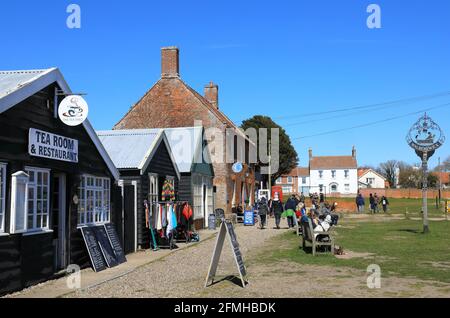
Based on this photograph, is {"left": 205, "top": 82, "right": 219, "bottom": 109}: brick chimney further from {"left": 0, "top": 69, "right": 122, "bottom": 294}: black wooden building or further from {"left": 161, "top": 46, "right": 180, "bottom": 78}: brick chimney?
{"left": 0, "top": 69, "right": 122, "bottom": 294}: black wooden building

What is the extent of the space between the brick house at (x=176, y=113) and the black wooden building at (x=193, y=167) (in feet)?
19.3

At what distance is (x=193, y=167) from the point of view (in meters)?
25.4

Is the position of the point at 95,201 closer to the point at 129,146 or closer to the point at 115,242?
the point at 115,242

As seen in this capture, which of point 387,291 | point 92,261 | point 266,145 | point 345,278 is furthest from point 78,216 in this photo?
point 266,145

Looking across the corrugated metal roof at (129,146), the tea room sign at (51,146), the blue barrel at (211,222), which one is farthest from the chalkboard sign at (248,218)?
the tea room sign at (51,146)

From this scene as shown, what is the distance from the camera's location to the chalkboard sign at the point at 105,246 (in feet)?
44.9

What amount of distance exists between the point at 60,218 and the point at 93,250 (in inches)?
51.5

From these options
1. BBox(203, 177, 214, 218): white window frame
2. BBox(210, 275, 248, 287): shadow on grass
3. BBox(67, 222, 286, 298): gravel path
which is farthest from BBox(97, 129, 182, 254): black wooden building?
BBox(203, 177, 214, 218): white window frame

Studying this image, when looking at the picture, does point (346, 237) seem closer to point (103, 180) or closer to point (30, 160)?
point (103, 180)

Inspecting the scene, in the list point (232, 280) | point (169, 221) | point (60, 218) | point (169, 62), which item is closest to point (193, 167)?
point (169, 221)

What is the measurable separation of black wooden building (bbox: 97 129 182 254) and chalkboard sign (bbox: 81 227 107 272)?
2811 mm

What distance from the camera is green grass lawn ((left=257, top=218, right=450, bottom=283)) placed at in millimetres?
11578

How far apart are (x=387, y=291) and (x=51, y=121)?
26.2 feet

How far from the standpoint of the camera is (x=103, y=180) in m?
15.1
